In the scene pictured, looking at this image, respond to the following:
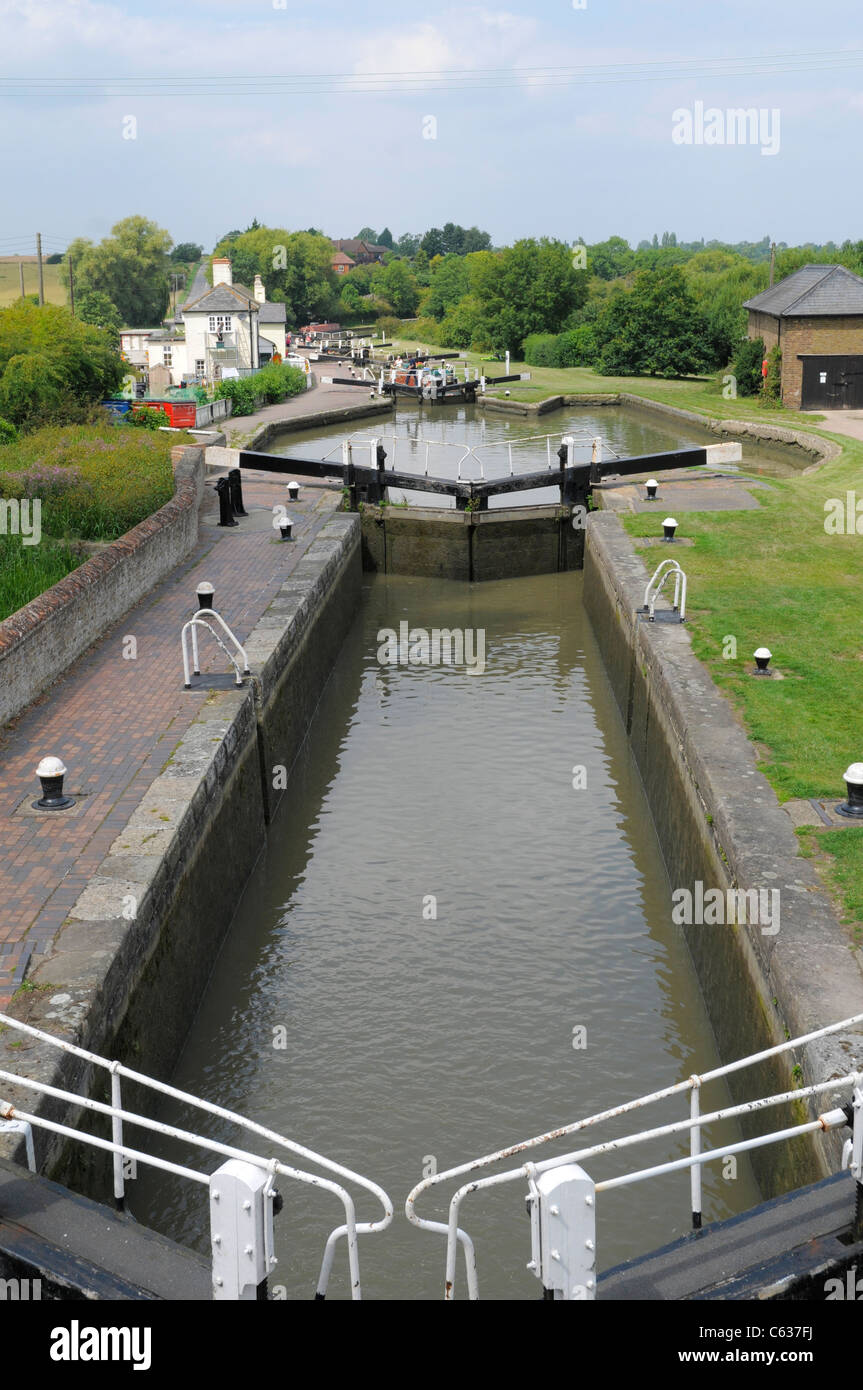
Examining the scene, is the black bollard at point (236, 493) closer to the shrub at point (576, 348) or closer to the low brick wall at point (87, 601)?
the low brick wall at point (87, 601)

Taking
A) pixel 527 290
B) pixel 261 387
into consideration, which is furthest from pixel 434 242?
pixel 261 387

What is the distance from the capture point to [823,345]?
34.3 meters

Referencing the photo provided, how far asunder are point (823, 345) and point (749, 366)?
3.85 meters

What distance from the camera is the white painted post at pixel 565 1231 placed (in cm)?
421

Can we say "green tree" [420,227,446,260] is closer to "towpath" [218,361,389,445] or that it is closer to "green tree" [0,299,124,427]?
"towpath" [218,361,389,445]

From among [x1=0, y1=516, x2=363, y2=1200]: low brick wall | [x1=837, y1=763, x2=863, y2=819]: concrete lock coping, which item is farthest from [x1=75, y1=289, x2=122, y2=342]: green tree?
[x1=837, y1=763, x2=863, y2=819]: concrete lock coping

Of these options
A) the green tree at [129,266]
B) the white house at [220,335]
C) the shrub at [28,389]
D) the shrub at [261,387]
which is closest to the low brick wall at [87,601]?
the shrub at [28,389]

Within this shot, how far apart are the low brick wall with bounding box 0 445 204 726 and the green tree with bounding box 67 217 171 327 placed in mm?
80468

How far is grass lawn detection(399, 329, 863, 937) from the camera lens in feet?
31.2

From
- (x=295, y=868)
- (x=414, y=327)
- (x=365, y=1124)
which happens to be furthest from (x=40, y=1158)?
(x=414, y=327)
